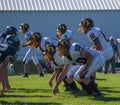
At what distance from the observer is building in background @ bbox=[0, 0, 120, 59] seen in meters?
31.7

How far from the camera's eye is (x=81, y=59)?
406 inches

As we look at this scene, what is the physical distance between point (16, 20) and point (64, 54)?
71.9 ft

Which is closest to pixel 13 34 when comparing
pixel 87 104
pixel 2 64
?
pixel 2 64

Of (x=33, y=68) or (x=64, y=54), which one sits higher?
(x=33, y=68)

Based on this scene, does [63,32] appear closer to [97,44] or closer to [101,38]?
[101,38]

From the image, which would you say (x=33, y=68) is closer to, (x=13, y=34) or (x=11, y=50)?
(x=13, y=34)

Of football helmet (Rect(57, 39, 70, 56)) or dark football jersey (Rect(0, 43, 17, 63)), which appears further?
dark football jersey (Rect(0, 43, 17, 63))

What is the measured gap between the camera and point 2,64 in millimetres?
10922

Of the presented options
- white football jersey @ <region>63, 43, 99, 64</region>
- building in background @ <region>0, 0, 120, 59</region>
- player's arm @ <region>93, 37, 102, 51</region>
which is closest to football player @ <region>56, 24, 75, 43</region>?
player's arm @ <region>93, 37, 102, 51</region>

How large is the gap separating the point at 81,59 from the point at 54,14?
21.7m

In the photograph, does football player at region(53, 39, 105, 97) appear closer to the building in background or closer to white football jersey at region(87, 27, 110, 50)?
white football jersey at region(87, 27, 110, 50)

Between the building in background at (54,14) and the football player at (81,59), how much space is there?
69.4 ft

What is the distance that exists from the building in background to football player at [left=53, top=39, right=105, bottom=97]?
21.2 m

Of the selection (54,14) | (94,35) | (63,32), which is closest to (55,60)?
(94,35)
